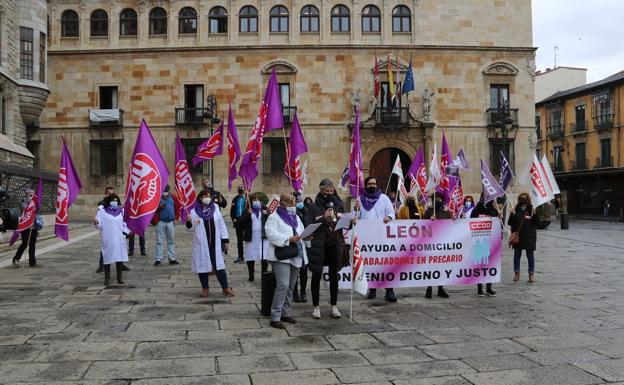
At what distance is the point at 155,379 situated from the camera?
4.77 metres

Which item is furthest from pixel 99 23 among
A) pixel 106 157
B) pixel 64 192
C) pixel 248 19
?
pixel 64 192

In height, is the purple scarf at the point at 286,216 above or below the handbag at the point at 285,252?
above

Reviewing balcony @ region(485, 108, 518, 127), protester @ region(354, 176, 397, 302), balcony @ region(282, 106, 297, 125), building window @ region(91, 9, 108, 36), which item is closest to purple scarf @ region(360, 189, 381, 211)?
protester @ region(354, 176, 397, 302)

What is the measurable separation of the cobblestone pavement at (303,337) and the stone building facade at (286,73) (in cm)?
2118

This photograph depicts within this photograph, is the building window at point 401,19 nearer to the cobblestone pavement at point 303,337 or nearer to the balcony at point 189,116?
the balcony at point 189,116

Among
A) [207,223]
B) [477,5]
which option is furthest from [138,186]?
[477,5]

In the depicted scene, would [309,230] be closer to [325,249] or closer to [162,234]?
[325,249]

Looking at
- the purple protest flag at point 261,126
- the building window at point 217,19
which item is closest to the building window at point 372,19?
the building window at point 217,19

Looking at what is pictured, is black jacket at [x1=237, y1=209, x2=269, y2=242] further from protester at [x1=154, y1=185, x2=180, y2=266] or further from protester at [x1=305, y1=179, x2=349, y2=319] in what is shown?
protester at [x1=305, y1=179, x2=349, y2=319]

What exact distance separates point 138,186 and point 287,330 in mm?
3926

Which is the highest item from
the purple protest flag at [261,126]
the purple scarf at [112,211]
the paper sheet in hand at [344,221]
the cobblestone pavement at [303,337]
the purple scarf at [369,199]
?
the purple protest flag at [261,126]

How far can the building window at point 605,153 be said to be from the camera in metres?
42.7

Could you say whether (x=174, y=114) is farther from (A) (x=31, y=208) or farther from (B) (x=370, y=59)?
(A) (x=31, y=208)

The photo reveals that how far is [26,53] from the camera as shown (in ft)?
76.6
